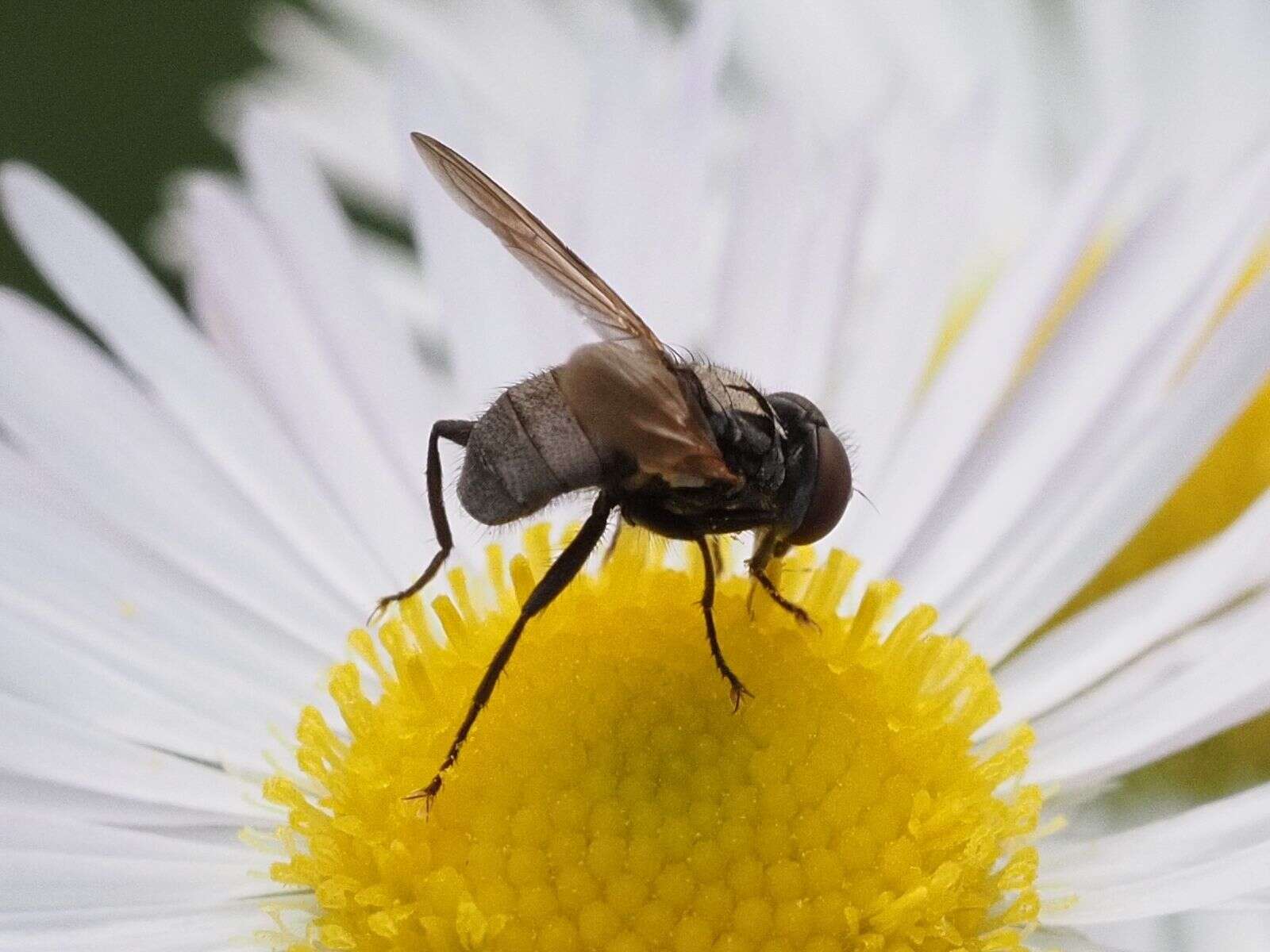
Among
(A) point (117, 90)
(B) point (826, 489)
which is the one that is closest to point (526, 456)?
(B) point (826, 489)

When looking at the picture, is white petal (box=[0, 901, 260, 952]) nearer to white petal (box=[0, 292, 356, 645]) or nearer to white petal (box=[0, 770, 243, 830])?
white petal (box=[0, 770, 243, 830])

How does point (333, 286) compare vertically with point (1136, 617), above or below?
above

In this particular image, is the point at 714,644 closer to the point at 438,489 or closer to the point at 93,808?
the point at 438,489

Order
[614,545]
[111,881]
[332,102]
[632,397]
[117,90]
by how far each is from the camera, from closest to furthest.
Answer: [632,397] < [111,881] < [614,545] < [332,102] < [117,90]

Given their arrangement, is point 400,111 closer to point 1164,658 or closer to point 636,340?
point 636,340

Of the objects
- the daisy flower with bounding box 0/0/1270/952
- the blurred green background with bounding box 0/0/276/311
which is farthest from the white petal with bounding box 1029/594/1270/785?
the blurred green background with bounding box 0/0/276/311

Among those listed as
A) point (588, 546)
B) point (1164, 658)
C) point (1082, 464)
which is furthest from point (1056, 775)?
point (588, 546)
